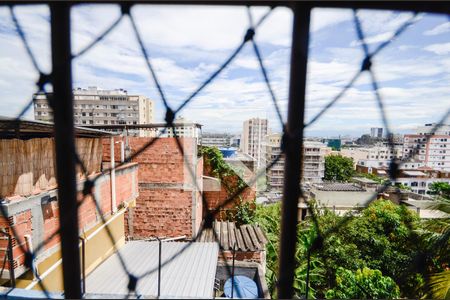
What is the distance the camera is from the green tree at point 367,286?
497 centimetres

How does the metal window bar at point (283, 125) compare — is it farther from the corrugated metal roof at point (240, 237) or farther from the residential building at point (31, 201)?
the corrugated metal roof at point (240, 237)

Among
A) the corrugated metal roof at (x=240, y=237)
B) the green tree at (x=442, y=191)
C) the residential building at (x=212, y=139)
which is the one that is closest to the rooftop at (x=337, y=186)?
the green tree at (x=442, y=191)

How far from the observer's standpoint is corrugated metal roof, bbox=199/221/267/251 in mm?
6020

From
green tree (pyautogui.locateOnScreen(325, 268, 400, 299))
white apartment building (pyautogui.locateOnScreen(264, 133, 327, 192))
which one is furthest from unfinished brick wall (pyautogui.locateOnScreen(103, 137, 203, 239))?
white apartment building (pyautogui.locateOnScreen(264, 133, 327, 192))

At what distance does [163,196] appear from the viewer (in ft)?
21.9

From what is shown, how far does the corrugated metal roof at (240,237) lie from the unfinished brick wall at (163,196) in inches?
30.7

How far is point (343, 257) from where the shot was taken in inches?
300

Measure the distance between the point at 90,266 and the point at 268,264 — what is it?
538cm

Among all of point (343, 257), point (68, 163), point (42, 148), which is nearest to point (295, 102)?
point (68, 163)

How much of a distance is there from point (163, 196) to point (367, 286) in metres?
5.51

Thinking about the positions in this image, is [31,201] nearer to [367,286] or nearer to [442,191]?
[367,286]

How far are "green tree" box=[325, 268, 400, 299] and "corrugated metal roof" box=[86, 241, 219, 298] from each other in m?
3.22

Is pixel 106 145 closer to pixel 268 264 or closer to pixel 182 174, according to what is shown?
pixel 182 174

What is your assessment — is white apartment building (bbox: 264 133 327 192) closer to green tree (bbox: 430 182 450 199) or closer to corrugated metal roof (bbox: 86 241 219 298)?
corrugated metal roof (bbox: 86 241 219 298)
